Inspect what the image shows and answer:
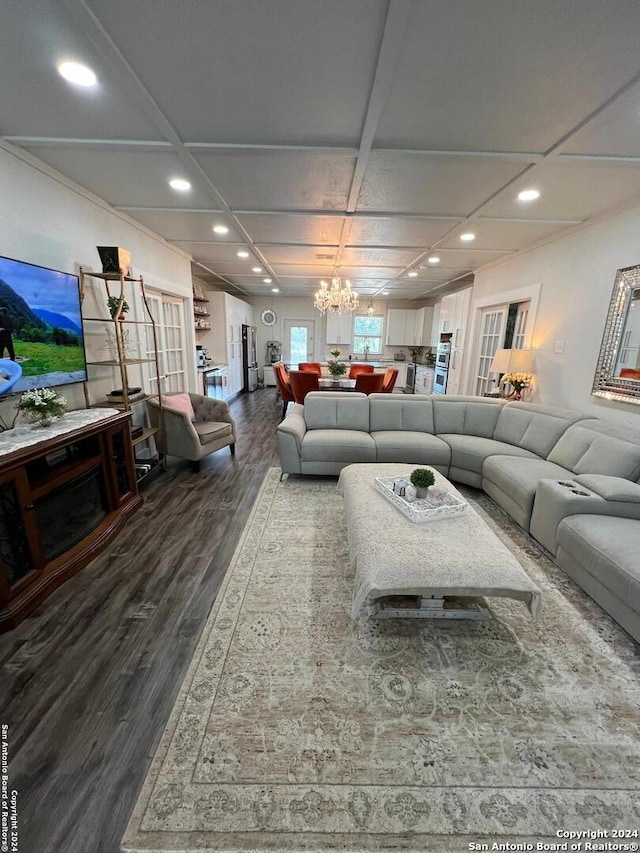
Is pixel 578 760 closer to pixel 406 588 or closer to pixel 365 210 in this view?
pixel 406 588

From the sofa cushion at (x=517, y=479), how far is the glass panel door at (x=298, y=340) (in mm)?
7372

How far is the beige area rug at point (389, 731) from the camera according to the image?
1.02m

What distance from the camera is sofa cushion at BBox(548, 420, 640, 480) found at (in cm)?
234

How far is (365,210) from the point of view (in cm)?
Result: 299

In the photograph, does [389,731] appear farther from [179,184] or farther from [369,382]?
[369,382]

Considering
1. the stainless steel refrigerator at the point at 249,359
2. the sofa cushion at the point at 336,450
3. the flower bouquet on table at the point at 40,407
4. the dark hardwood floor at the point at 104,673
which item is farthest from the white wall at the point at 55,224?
the stainless steel refrigerator at the point at 249,359

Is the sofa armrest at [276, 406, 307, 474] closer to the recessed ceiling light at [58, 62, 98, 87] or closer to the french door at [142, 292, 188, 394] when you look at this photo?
the french door at [142, 292, 188, 394]

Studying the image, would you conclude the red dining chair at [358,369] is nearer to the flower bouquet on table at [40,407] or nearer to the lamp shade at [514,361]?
the lamp shade at [514,361]

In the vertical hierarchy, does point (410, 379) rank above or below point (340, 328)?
below

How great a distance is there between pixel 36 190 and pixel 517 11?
115 inches

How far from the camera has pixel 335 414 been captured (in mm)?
3846

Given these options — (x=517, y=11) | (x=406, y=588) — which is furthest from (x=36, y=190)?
(x=406, y=588)

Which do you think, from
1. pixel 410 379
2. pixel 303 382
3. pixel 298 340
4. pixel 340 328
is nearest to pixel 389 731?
pixel 303 382

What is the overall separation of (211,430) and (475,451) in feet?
9.19
